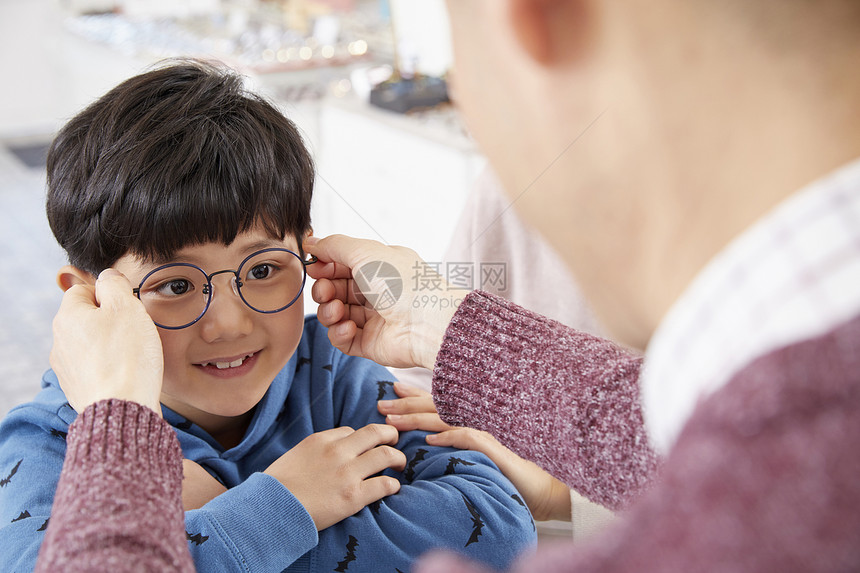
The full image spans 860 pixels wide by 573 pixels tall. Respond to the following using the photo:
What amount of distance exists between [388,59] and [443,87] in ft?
2.87

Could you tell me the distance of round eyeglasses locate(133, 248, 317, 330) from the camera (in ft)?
2.80

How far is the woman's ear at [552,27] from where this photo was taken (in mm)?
398

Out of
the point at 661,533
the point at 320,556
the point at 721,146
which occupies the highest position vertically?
the point at 721,146

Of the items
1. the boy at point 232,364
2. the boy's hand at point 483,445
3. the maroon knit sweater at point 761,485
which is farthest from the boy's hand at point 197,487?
the maroon knit sweater at point 761,485

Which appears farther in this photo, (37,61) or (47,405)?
(37,61)

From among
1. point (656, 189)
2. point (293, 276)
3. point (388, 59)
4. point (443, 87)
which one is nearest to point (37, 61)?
point (388, 59)

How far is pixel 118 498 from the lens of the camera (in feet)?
1.67

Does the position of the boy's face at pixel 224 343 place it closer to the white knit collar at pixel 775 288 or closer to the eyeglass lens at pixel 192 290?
the eyeglass lens at pixel 192 290

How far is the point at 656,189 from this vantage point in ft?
1.37

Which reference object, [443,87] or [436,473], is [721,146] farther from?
[443,87]

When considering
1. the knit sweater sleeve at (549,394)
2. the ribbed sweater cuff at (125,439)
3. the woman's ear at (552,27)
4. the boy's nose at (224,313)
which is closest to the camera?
the woman's ear at (552,27)

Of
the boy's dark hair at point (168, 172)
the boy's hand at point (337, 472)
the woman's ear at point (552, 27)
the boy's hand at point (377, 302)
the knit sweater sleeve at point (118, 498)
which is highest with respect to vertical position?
the woman's ear at point (552, 27)

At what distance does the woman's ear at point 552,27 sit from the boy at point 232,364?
1.76ft

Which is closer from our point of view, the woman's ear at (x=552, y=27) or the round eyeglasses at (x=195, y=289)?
the woman's ear at (x=552, y=27)
